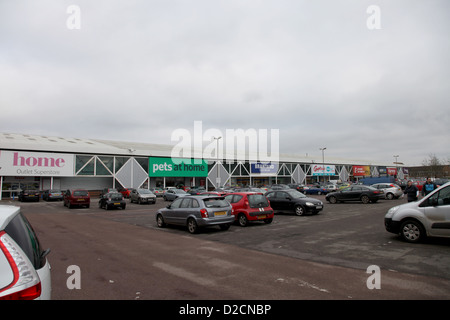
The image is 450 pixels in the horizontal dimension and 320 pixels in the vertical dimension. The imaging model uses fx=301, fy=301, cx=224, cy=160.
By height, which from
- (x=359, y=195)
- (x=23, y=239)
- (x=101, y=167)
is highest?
(x=101, y=167)

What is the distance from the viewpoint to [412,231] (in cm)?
861

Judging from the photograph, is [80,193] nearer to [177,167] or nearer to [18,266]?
[177,167]

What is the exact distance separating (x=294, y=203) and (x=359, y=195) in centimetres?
979

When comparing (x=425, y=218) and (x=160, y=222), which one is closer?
(x=425, y=218)

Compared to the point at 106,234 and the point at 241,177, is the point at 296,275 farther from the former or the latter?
the point at 241,177

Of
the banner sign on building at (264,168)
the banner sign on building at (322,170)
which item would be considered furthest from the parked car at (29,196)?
the banner sign on building at (322,170)

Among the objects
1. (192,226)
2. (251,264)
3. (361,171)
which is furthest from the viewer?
(361,171)

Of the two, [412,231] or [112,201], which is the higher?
[412,231]

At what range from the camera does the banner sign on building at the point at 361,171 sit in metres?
81.0

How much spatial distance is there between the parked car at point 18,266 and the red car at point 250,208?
1064 centimetres

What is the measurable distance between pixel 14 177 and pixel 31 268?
43.9 metres

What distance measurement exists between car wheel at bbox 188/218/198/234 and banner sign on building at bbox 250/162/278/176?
161ft

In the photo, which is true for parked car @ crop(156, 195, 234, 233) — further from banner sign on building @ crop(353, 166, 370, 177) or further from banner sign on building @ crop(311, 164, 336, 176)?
banner sign on building @ crop(353, 166, 370, 177)

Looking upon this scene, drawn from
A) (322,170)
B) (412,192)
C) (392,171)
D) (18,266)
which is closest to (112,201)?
(412,192)
